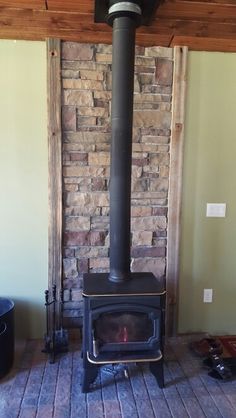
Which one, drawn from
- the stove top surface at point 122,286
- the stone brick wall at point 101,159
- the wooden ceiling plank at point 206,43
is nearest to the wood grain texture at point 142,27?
the wooden ceiling plank at point 206,43

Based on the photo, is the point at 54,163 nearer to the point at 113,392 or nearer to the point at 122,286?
the point at 122,286

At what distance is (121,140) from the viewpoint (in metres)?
2.02

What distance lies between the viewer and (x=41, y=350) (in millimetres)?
2439

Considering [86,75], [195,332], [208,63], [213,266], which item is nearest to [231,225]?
[213,266]

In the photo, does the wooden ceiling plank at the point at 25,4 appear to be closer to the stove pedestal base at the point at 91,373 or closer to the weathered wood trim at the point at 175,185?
the weathered wood trim at the point at 175,185

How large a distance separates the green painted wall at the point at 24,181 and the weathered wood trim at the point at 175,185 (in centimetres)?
96

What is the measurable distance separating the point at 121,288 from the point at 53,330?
80 centimetres

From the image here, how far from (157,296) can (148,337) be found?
28 centimetres

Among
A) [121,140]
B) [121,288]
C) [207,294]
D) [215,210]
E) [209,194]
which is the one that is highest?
[121,140]

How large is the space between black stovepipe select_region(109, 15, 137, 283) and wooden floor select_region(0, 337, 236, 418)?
2.23ft

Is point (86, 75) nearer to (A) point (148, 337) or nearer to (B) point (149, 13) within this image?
(B) point (149, 13)

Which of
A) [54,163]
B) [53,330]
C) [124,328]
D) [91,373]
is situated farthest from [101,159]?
[91,373]

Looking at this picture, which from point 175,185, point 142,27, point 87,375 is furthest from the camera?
point 175,185

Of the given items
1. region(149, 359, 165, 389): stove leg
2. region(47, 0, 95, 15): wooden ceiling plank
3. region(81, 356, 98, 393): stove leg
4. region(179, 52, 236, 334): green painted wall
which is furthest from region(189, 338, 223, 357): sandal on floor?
region(47, 0, 95, 15): wooden ceiling plank
